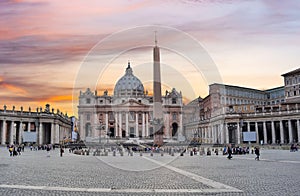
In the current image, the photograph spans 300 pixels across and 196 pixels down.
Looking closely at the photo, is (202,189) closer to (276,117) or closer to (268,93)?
(276,117)

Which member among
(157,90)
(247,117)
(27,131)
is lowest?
Answer: (27,131)

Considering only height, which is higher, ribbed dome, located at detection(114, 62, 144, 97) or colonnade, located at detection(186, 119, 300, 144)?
ribbed dome, located at detection(114, 62, 144, 97)

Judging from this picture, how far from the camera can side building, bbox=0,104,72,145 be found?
70.5m

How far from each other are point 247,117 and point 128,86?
65.5 m

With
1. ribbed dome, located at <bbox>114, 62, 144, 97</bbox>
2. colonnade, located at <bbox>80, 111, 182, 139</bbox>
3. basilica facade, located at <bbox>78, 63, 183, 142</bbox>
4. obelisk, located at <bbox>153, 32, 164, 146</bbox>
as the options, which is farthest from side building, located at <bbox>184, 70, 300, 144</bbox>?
ribbed dome, located at <bbox>114, 62, 144, 97</bbox>

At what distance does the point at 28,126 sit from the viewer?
266ft

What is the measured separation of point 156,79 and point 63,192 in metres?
36.4

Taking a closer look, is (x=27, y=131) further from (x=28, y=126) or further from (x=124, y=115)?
(x=124, y=115)

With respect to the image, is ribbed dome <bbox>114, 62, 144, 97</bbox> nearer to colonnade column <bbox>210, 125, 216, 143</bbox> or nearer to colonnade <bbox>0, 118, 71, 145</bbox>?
colonnade <bbox>0, 118, 71, 145</bbox>

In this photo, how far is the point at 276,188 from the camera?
11562 millimetres

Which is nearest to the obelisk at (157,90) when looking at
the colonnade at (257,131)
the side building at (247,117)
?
the side building at (247,117)

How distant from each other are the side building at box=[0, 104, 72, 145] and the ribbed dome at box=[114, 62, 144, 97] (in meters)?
39.7

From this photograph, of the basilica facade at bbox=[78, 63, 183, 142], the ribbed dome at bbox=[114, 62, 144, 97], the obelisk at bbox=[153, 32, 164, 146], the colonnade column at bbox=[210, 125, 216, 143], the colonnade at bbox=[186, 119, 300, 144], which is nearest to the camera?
the obelisk at bbox=[153, 32, 164, 146]

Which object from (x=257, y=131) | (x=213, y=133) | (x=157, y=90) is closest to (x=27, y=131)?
(x=157, y=90)
